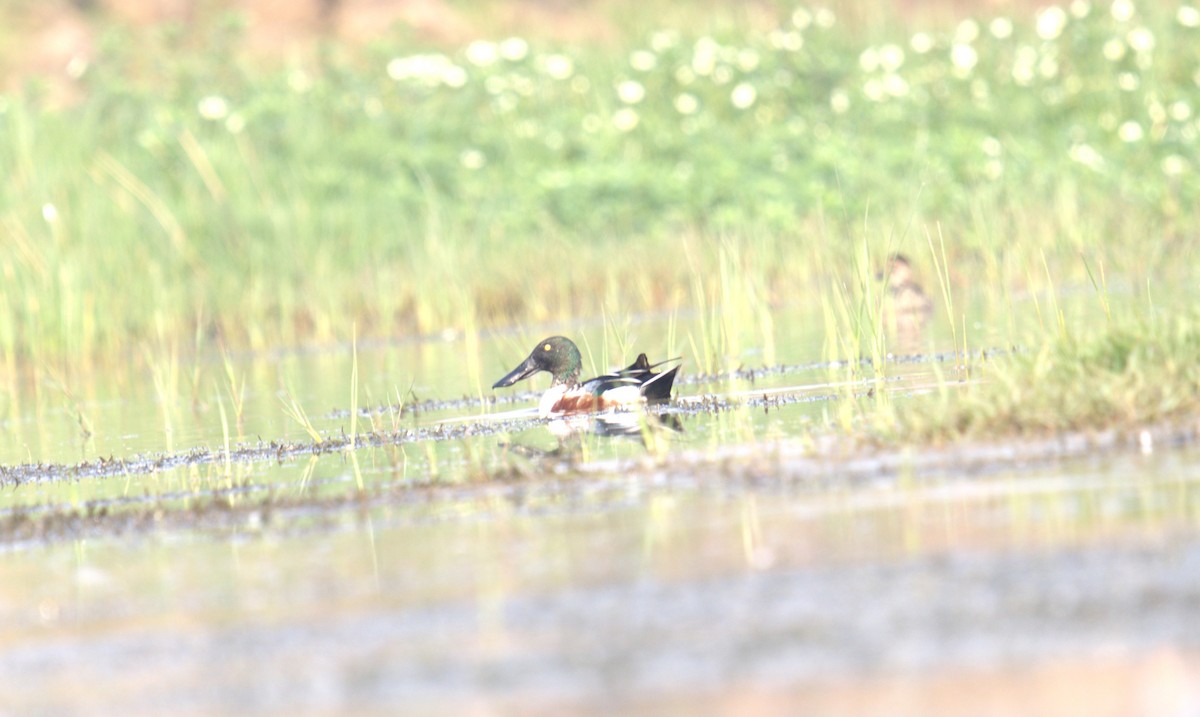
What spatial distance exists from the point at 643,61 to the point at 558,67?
1038 millimetres

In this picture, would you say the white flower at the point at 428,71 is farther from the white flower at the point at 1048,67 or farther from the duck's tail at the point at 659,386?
the duck's tail at the point at 659,386

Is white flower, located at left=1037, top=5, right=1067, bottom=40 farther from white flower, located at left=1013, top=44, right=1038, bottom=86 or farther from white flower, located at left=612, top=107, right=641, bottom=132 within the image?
white flower, located at left=612, top=107, right=641, bottom=132

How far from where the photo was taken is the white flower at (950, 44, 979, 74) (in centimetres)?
2252

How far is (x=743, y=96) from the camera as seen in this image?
2259cm

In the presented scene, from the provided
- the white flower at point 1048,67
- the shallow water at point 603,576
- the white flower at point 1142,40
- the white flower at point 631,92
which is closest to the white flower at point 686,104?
the white flower at point 631,92

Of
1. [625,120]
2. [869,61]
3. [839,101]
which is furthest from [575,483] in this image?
[869,61]

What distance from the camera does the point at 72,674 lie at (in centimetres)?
459

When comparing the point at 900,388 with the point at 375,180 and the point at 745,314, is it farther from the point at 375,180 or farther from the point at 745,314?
the point at 375,180

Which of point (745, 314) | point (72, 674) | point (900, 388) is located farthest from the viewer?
point (745, 314)

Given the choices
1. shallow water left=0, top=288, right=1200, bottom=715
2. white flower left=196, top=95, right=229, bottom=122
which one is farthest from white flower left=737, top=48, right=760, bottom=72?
shallow water left=0, top=288, right=1200, bottom=715

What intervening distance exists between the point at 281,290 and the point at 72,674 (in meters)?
11.9

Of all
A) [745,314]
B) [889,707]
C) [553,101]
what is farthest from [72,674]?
[553,101]

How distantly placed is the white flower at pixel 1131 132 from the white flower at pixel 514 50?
768 centimetres

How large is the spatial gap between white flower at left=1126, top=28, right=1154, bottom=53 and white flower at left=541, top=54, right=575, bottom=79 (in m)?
6.61
